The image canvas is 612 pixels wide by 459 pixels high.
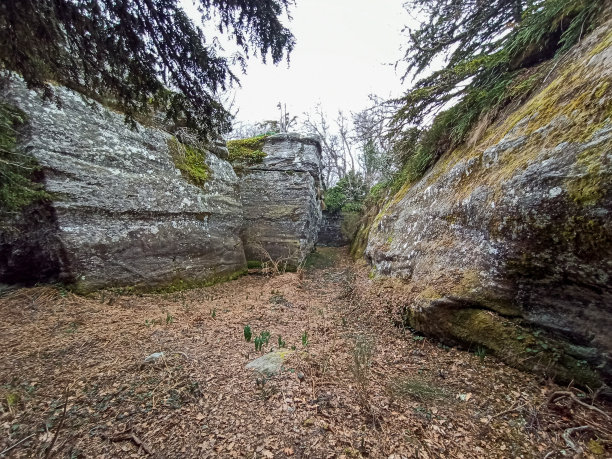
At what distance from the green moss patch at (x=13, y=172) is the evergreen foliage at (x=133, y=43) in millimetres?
1877

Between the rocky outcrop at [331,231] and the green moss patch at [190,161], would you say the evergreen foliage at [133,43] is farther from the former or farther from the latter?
the rocky outcrop at [331,231]

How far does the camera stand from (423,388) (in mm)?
2416

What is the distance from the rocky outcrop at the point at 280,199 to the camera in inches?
345

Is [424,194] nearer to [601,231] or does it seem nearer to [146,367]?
[601,231]

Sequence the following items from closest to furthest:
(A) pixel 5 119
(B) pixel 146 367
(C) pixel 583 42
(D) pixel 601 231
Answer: (D) pixel 601 231 < (B) pixel 146 367 < (C) pixel 583 42 < (A) pixel 5 119

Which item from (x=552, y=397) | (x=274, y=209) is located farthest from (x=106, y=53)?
(x=274, y=209)

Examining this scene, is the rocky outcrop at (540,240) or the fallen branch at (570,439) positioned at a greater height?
the rocky outcrop at (540,240)

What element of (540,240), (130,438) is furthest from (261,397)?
(540,240)

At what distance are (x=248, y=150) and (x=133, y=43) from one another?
24.1 feet

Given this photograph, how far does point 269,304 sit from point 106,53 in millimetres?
4569

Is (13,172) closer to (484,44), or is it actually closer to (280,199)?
(280,199)

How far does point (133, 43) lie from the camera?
237 centimetres

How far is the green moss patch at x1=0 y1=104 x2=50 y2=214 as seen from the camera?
11.6 ft

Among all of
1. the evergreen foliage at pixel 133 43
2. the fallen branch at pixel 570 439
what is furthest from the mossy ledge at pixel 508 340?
the evergreen foliage at pixel 133 43
